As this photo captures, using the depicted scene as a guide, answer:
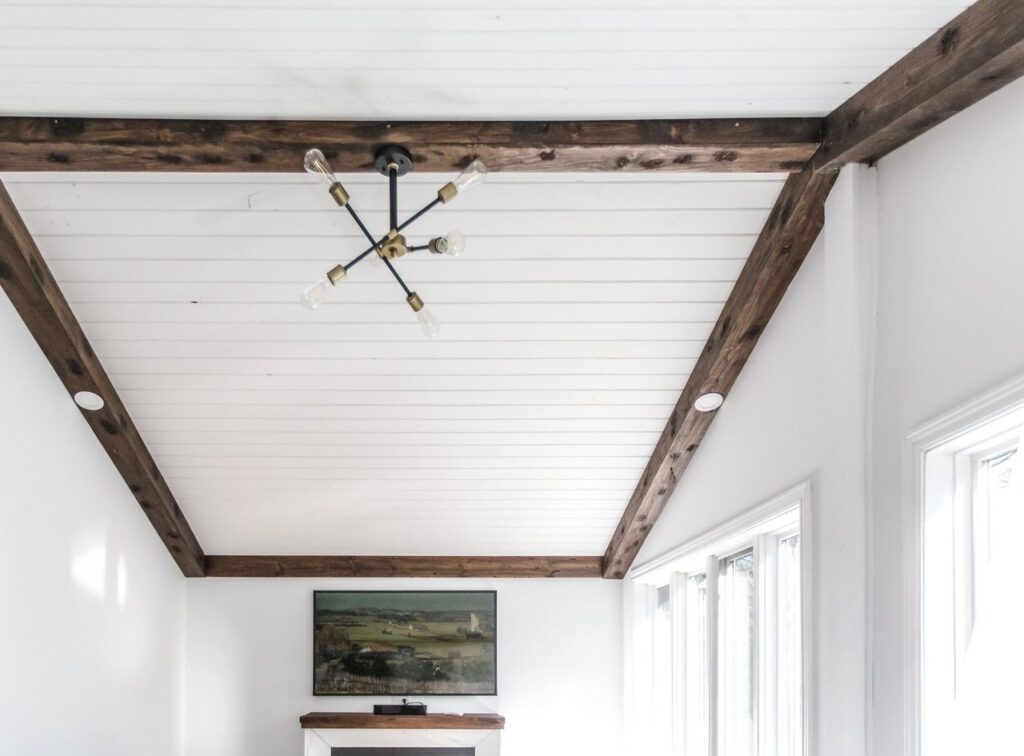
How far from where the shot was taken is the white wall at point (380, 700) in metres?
6.86

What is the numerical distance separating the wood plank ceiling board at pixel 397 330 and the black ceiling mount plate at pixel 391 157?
0.40 m

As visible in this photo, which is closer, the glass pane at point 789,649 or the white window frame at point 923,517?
the white window frame at point 923,517

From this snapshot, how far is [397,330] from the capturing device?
461 centimetres

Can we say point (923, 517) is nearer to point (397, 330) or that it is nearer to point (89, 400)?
point (397, 330)

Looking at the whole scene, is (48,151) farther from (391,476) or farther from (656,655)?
(656,655)

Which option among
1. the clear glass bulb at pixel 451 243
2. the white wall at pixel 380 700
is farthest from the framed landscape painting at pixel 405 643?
the clear glass bulb at pixel 451 243

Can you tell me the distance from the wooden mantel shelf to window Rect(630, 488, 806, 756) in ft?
3.20

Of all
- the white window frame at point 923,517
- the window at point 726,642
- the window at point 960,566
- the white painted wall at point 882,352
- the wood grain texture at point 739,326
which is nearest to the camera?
the window at point 960,566

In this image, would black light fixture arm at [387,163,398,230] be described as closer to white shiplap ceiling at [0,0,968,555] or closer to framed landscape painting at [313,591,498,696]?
white shiplap ceiling at [0,0,968,555]

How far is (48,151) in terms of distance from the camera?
342 centimetres

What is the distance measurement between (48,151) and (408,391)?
2.06m

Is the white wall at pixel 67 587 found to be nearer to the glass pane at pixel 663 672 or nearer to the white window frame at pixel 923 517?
the glass pane at pixel 663 672

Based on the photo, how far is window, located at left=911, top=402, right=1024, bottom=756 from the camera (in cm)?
229

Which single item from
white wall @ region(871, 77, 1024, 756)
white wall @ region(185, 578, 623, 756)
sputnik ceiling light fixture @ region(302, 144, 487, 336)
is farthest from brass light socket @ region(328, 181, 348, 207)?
white wall @ region(185, 578, 623, 756)
